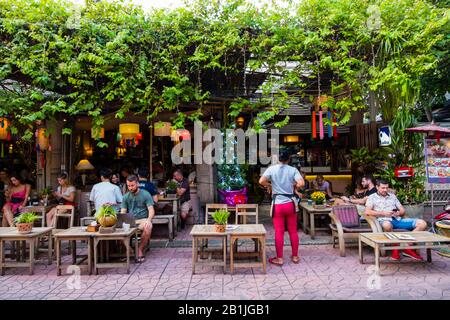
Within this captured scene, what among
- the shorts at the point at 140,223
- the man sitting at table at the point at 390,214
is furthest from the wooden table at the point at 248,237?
the man sitting at table at the point at 390,214

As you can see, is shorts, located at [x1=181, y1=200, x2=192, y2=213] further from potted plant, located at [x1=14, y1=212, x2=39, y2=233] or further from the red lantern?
the red lantern

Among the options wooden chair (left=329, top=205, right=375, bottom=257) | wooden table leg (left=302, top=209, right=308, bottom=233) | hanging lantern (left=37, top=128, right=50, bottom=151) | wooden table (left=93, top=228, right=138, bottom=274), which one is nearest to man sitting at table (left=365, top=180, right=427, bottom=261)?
wooden chair (left=329, top=205, right=375, bottom=257)

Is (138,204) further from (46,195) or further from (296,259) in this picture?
(46,195)

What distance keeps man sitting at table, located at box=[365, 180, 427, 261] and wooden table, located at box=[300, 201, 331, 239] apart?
1.15 metres

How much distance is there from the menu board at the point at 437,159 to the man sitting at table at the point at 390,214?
2.02 meters

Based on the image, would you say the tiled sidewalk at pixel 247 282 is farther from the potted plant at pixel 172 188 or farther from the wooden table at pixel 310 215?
the potted plant at pixel 172 188

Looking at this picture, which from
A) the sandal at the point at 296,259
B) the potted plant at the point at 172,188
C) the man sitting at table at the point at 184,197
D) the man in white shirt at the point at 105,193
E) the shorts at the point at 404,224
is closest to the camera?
the sandal at the point at 296,259

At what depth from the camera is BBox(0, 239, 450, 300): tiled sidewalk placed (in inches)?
169

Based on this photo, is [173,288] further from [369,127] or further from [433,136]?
[369,127]

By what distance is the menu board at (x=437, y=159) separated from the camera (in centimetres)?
744

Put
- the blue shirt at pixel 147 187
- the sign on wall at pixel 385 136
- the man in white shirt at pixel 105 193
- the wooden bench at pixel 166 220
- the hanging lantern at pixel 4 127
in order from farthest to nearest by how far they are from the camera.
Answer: the sign on wall at pixel 385 136, the hanging lantern at pixel 4 127, the blue shirt at pixel 147 187, the wooden bench at pixel 166 220, the man in white shirt at pixel 105 193

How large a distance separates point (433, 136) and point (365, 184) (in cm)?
196

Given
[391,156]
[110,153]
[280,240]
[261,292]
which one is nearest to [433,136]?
[391,156]

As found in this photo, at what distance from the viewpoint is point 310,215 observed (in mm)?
7316
